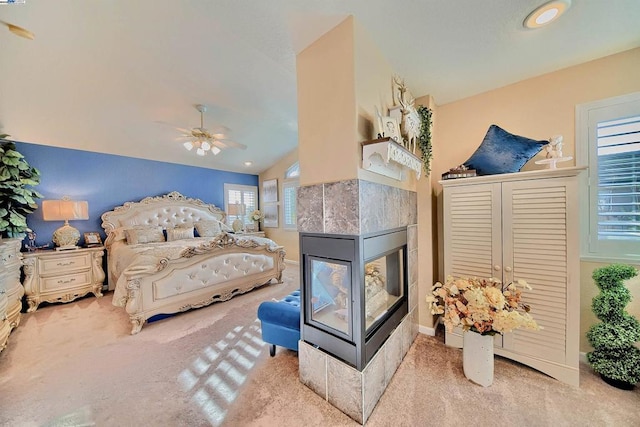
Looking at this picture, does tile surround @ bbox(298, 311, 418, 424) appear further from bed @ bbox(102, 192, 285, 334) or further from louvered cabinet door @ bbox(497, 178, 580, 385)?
bed @ bbox(102, 192, 285, 334)

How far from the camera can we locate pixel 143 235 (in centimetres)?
393

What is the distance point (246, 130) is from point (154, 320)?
3.23 meters

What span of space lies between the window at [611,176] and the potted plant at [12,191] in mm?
6422

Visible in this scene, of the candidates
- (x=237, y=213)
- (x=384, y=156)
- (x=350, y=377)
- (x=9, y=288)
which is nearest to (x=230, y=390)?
(x=350, y=377)

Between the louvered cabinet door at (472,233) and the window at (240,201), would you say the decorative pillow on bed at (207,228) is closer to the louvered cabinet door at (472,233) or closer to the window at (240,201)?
the window at (240,201)

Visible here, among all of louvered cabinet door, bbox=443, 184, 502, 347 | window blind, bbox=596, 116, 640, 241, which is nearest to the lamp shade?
louvered cabinet door, bbox=443, 184, 502, 347

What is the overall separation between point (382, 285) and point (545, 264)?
50.9 inches

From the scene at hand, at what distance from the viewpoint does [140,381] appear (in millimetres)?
1753

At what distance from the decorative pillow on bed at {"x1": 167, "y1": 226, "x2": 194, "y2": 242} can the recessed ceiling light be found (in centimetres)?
538

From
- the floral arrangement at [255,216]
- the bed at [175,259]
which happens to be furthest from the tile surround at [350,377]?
the floral arrangement at [255,216]

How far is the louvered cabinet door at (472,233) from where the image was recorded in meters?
1.90

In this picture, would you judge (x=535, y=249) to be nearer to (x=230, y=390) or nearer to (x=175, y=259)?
(x=230, y=390)

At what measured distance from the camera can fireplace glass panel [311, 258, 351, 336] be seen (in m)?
1.52

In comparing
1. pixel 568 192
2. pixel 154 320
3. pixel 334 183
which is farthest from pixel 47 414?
pixel 568 192
